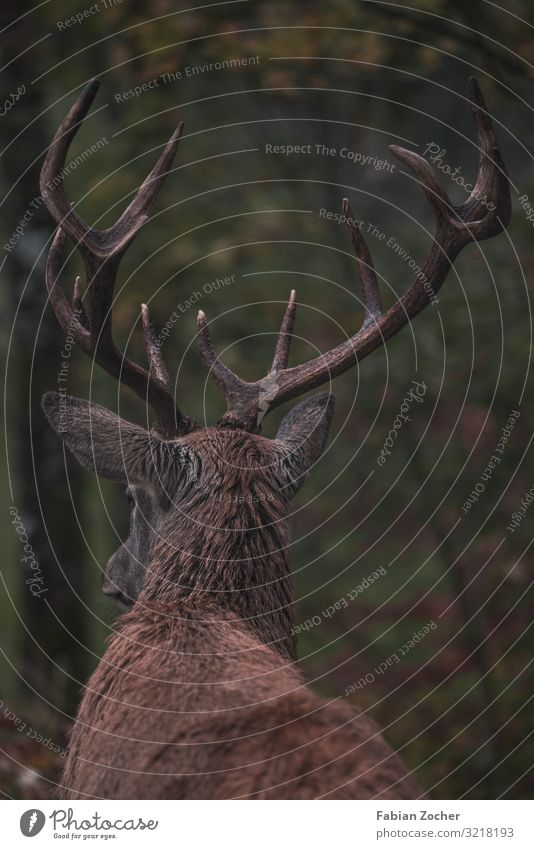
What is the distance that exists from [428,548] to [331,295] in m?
6.88

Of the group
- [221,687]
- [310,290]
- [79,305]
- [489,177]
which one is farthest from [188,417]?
[310,290]

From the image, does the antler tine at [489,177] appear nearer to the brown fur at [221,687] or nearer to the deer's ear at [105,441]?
the brown fur at [221,687]

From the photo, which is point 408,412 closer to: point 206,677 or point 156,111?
point 156,111

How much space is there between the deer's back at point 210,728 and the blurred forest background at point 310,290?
3.03 metres

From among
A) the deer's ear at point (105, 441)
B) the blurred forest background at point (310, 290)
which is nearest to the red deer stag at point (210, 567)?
the deer's ear at point (105, 441)

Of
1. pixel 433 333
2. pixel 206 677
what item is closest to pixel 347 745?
pixel 206 677

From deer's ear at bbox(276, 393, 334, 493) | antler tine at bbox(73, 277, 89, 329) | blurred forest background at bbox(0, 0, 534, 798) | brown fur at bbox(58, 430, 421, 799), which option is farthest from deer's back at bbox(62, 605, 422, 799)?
blurred forest background at bbox(0, 0, 534, 798)

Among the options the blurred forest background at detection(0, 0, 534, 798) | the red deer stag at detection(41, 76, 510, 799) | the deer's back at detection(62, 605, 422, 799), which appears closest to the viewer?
the deer's back at detection(62, 605, 422, 799)

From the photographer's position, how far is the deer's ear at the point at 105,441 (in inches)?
208

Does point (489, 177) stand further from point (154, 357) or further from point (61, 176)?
point (61, 176)

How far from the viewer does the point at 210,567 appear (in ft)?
16.8

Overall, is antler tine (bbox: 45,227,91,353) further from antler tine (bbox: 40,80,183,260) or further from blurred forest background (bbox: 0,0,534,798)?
blurred forest background (bbox: 0,0,534,798)

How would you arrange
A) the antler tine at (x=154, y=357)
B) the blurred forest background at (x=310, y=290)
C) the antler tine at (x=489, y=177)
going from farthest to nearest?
1. the blurred forest background at (x=310, y=290)
2. the antler tine at (x=154, y=357)
3. the antler tine at (x=489, y=177)

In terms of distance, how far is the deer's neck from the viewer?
509 centimetres
